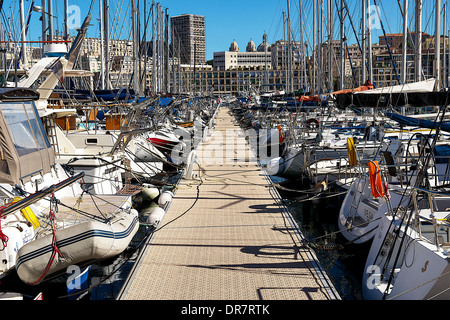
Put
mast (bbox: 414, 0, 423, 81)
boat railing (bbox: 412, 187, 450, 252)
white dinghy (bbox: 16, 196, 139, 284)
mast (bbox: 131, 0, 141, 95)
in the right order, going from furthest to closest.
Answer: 1. mast (bbox: 131, 0, 141, 95)
2. mast (bbox: 414, 0, 423, 81)
3. white dinghy (bbox: 16, 196, 139, 284)
4. boat railing (bbox: 412, 187, 450, 252)

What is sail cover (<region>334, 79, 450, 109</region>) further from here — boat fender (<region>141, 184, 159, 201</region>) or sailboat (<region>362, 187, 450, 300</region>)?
boat fender (<region>141, 184, 159, 201</region>)

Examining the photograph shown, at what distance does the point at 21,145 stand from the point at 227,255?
481 centimetres

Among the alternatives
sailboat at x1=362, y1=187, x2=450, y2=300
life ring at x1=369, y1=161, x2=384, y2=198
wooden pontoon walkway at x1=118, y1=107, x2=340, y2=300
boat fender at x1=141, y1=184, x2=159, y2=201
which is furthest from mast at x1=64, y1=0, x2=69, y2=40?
sailboat at x1=362, y1=187, x2=450, y2=300

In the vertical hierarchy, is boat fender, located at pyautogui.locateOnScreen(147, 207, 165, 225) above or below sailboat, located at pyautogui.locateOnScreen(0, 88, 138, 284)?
below

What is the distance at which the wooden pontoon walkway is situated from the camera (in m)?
7.26

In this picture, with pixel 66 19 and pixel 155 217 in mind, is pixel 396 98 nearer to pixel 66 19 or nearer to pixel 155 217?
pixel 155 217

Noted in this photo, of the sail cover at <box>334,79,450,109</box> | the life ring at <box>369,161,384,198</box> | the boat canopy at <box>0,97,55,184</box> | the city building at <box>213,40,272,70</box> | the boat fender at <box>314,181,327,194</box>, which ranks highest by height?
the city building at <box>213,40,272,70</box>

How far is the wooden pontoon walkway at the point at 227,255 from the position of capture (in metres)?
7.26

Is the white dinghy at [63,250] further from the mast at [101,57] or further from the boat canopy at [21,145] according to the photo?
the mast at [101,57]

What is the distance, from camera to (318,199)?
582 inches

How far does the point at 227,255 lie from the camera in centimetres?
888

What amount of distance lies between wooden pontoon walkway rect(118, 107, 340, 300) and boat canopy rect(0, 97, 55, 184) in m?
2.96

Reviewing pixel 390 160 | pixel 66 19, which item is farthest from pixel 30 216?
pixel 66 19
